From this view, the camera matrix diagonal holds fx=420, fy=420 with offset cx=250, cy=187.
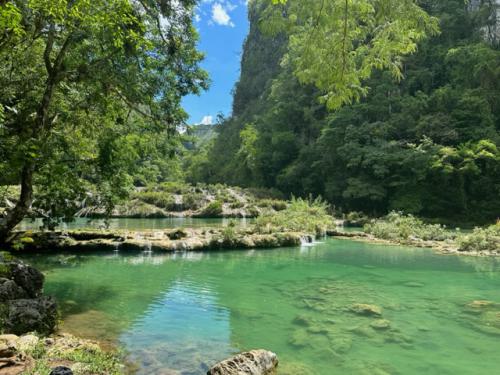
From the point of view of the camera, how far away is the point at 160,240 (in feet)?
53.9

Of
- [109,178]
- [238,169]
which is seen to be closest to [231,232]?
[109,178]

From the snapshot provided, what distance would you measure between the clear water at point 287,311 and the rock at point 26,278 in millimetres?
751

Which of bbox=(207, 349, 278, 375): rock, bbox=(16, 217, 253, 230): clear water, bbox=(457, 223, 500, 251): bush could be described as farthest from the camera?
bbox=(16, 217, 253, 230): clear water

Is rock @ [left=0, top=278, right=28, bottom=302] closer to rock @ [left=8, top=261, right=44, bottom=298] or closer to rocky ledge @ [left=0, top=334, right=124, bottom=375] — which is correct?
rock @ [left=8, top=261, right=44, bottom=298]

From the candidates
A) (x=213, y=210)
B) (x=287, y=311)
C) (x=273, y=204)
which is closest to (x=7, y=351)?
(x=287, y=311)

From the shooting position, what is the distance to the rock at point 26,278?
710 cm

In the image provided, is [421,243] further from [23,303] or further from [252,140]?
[252,140]

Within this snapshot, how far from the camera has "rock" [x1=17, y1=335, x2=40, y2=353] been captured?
4.77 m

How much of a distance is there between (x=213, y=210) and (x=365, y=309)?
85.9 ft

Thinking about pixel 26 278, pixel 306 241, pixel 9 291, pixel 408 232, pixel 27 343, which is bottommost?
pixel 27 343

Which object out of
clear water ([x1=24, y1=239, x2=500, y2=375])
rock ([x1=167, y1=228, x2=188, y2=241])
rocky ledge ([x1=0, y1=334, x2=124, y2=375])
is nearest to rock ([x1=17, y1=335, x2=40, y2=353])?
rocky ledge ([x1=0, y1=334, x2=124, y2=375])

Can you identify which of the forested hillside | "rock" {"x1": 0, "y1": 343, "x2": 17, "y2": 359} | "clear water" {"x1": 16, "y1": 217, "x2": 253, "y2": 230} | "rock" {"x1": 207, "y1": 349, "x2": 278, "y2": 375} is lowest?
"rock" {"x1": 207, "y1": 349, "x2": 278, "y2": 375}

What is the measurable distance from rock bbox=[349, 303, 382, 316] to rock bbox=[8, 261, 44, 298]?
5.80m

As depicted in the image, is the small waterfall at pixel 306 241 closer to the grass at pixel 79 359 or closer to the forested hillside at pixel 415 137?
the forested hillside at pixel 415 137
